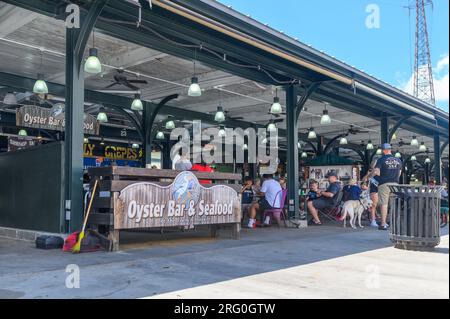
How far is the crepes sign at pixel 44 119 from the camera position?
10711 mm

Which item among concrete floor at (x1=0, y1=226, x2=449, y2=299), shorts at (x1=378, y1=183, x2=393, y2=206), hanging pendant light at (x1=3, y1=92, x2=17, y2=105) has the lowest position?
concrete floor at (x1=0, y1=226, x2=449, y2=299)

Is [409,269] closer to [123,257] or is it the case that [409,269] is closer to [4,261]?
[123,257]

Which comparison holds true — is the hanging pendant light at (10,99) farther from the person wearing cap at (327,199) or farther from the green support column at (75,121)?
the person wearing cap at (327,199)

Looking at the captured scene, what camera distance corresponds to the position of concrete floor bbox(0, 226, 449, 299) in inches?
162

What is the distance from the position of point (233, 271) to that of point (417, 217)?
3495mm

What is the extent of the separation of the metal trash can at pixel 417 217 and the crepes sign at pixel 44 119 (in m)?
7.16

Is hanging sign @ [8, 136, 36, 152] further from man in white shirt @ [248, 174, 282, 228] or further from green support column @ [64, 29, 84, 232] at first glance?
green support column @ [64, 29, 84, 232]

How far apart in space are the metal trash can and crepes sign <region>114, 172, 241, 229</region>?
Answer: 2.83 m

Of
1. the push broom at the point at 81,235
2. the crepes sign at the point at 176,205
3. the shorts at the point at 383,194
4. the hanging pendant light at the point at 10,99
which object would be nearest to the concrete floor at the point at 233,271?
the push broom at the point at 81,235

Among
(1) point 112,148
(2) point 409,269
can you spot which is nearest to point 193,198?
(2) point 409,269

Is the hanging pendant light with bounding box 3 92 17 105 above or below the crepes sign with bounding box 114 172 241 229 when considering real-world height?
above

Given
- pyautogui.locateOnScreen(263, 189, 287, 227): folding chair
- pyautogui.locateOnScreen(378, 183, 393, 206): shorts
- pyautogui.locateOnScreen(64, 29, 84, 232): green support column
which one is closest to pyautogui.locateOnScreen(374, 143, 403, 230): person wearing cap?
pyautogui.locateOnScreen(378, 183, 393, 206): shorts

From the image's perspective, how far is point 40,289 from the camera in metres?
4.14

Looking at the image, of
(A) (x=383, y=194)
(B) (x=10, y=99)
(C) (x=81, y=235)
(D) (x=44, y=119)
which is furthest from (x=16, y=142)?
(A) (x=383, y=194)
